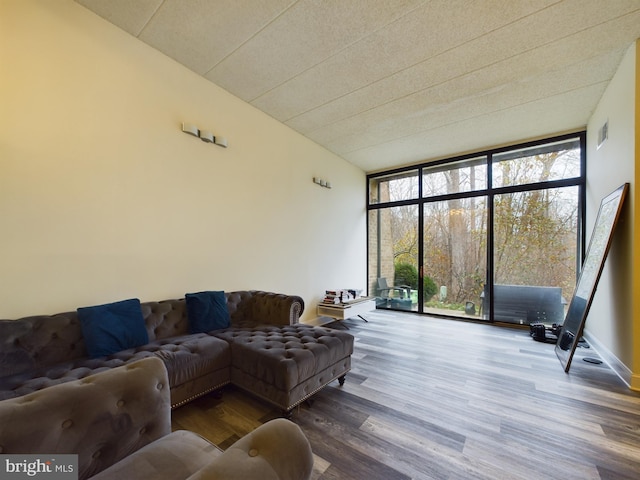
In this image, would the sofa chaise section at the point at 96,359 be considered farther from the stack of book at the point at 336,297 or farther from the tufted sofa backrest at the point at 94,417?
the stack of book at the point at 336,297

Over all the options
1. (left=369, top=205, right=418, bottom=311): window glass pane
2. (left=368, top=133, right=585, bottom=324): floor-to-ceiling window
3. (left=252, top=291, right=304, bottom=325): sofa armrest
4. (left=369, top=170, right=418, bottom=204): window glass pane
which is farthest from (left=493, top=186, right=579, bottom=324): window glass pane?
(left=252, top=291, right=304, bottom=325): sofa armrest

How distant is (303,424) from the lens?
78.1 inches

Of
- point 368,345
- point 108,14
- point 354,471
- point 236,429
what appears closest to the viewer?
point 354,471

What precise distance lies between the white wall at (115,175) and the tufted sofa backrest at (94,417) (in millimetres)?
1558

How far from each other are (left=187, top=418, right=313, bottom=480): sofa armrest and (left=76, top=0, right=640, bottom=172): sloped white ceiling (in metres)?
2.84

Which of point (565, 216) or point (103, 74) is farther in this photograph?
point (565, 216)

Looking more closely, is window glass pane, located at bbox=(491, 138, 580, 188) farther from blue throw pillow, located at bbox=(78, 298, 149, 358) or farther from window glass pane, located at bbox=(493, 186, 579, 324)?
blue throw pillow, located at bbox=(78, 298, 149, 358)

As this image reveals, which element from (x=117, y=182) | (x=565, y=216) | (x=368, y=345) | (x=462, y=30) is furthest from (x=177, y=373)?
(x=565, y=216)

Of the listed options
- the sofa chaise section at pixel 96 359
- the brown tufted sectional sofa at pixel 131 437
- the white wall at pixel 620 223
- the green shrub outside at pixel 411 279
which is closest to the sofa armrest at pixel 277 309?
the sofa chaise section at pixel 96 359

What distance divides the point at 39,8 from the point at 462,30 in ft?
11.2

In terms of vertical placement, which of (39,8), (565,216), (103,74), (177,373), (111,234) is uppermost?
(39,8)

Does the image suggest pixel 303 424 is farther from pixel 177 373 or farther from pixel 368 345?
pixel 368 345

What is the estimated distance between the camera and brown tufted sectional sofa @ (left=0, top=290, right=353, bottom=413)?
1.76 meters

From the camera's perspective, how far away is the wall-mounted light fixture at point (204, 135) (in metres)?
2.92
